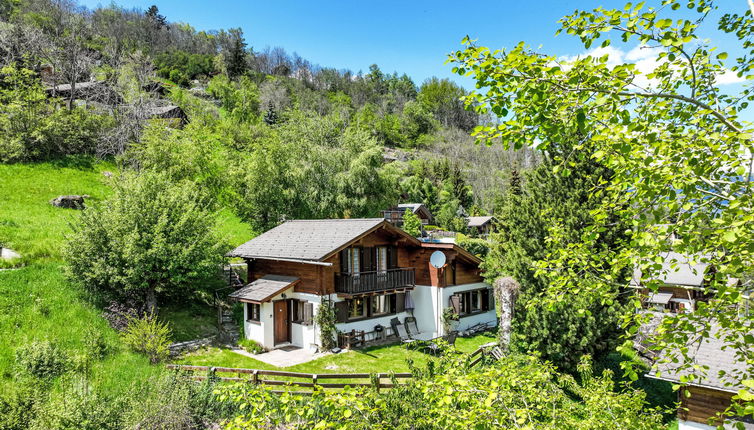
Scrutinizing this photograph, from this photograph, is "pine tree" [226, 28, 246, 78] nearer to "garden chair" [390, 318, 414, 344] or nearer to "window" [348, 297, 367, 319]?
"window" [348, 297, 367, 319]

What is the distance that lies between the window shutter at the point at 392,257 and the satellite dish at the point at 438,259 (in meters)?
1.96

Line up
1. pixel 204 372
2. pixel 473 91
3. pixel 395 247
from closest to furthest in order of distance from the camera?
1. pixel 473 91
2. pixel 204 372
3. pixel 395 247

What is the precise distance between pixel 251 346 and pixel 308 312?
2815mm

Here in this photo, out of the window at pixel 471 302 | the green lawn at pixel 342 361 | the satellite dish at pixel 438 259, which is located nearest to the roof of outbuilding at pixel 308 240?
the satellite dish at pixel 438 259

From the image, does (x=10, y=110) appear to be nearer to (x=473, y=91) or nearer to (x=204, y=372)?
(x=204, y=372)

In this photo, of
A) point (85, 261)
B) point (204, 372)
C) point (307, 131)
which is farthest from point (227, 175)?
point (204, 372)

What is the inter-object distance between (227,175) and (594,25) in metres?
28.5

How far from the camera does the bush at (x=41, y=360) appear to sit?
42.3ft

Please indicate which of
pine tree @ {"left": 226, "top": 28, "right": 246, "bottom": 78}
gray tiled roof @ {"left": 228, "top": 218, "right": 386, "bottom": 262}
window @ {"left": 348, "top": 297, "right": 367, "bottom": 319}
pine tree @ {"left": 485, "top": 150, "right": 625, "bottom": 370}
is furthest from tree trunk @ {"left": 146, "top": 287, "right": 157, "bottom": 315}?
pine tree @ {"left": 226, "top": 28, "right": 246, "bottom": 78}

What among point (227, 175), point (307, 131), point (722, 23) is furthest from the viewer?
point (307, 131)

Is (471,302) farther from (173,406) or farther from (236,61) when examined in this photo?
(236,61)

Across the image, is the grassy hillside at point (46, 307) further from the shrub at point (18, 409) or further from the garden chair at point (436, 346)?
the garden chair at point (436, 346)

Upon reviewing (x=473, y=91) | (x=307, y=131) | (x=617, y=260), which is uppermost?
(x=307, y=131)

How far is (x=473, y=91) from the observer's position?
4406 mm
